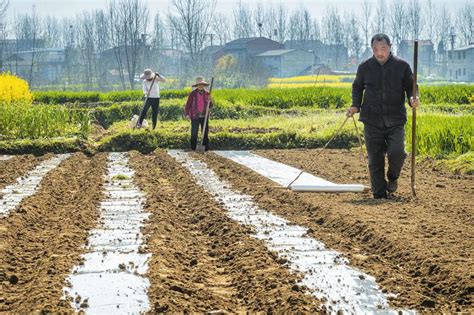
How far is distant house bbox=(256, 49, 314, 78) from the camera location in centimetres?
9400

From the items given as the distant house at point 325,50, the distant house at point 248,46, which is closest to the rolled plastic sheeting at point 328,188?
the distant house at point 248,46

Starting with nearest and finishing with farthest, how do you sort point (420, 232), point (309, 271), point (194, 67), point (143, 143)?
point (309, 271)
point (420, 232)
point (143, 143)
point (194, 67)

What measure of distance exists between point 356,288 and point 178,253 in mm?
1768

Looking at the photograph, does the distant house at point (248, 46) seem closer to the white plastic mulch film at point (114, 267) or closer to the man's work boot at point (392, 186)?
the man's work boot at point (392, 186)

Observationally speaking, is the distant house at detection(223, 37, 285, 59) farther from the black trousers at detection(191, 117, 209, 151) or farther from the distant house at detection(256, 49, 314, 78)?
the black trousers at detection(191, 117, 209, 151)

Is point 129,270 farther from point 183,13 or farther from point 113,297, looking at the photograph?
point 183,13

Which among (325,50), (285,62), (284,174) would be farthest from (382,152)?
(325,50)

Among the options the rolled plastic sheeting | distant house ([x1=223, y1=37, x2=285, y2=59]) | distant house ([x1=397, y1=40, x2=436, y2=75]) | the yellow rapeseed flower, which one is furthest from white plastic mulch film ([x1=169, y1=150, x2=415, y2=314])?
distant house ([x1=223, y1=37, x2=285, y2=59])

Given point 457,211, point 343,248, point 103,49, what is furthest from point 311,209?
point 103,49

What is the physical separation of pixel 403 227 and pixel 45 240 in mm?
3055

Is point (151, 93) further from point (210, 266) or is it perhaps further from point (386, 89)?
point (210, 266)

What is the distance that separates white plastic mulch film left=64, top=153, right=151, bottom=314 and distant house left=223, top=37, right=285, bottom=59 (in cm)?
9051

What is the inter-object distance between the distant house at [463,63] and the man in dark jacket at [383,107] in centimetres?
8624

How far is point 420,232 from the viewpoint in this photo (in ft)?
25.0
